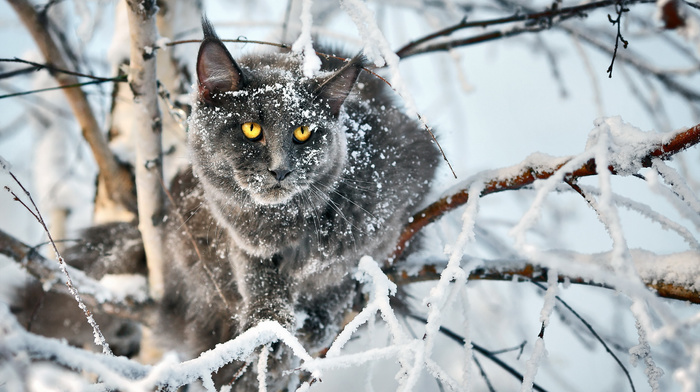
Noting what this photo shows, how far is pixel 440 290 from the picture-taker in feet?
3.54

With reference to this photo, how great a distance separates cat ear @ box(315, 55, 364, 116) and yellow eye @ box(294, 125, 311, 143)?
0.13 m

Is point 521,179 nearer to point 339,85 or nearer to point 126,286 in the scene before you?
point 339,85

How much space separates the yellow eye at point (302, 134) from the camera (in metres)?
1.54

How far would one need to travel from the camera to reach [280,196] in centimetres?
154

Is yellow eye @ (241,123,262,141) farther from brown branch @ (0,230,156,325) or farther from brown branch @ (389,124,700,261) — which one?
brown branch @ (0,230,156,325)

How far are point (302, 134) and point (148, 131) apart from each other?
2.15ft

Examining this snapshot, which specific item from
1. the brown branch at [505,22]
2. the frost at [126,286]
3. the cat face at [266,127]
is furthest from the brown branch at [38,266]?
the brown branch at [505,22]

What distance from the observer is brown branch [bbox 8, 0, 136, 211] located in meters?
1.86

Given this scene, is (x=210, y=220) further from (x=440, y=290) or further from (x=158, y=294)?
(x=440, y=290)

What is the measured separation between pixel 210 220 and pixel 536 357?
4.62 feet

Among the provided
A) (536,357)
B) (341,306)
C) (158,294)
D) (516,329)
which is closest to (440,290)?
(536,357)

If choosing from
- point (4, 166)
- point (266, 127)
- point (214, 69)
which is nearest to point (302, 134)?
point (266, 127)

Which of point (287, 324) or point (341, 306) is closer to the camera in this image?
point (287, 324)

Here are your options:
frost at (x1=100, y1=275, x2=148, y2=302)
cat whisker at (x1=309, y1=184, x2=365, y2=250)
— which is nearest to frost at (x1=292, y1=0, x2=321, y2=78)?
cat whisker at (x1=309, y1=184, x2=365, y2=250)
